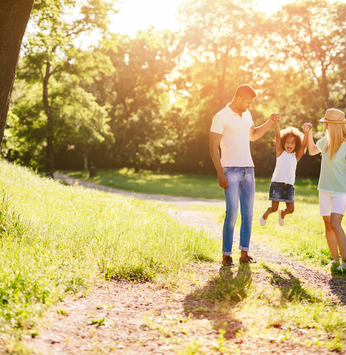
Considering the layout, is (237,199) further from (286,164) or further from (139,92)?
(139,92)

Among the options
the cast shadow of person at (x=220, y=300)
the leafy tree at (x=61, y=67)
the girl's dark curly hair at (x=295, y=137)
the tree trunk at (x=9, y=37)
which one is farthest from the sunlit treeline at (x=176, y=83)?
the cast shadow of person at (x=220, y=300)

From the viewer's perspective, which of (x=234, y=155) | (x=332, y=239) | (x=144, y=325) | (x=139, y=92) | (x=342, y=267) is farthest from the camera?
(x=139, y=92)

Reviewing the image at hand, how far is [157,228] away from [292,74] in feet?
98.5

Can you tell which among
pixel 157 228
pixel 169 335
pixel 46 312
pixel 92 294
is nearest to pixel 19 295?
pixel 46 312

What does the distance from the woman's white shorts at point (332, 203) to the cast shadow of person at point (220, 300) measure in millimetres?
1609

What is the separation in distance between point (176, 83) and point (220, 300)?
1564 inches

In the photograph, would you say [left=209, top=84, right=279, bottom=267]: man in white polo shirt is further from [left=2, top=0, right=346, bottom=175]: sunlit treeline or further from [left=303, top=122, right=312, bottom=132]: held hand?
[left=2, top=0, right=346, bottom=175]: sunlit treeline

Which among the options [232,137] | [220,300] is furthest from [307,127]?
[220,300]

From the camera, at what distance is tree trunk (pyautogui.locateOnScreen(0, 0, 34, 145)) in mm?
5621

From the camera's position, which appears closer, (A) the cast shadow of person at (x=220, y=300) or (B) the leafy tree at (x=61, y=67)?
(A) the cast shadow of person at (x=220, y=300)

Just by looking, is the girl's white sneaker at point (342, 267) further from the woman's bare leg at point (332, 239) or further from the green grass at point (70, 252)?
the green grass at point (70, 252)

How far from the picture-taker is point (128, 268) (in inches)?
185

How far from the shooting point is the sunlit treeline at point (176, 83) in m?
24.2

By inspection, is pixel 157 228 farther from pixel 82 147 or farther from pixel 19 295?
pixel 82 147
